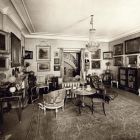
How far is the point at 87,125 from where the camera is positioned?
3.84 meters

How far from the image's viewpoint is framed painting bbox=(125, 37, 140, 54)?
755cm

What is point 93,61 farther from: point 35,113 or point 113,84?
point 35,113

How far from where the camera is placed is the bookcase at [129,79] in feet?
23.7

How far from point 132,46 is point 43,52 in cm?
585

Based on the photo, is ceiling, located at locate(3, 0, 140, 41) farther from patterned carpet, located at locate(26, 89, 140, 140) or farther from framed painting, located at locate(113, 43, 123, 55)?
patterned carpet, located at locate(26, 89, 140, 140)

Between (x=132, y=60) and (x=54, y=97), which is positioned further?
(x=132, y=60)

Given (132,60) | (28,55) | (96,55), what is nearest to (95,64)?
(96,55)

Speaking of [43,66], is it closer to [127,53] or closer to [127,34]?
[127,53]

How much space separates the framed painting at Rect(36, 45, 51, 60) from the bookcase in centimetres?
516

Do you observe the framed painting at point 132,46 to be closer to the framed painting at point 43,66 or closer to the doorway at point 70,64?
the framed painting at point 43,66

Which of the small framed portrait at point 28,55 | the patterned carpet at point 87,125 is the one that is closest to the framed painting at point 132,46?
the patterned carpet at point 87,125

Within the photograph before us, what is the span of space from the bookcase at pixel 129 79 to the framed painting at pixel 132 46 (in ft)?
3.81

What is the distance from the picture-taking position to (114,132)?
3.42 meters

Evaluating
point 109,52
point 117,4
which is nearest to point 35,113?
point 117,4
